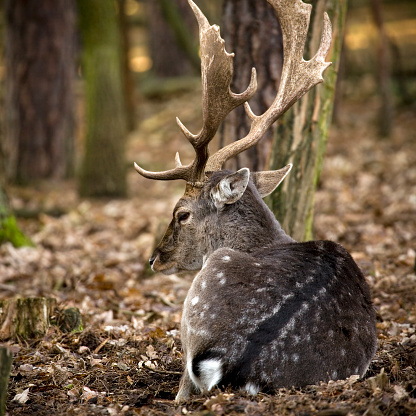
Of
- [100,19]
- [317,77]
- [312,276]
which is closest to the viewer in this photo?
[312,276]

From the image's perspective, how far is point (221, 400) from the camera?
407 centimetres

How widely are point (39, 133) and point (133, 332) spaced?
9.39 m

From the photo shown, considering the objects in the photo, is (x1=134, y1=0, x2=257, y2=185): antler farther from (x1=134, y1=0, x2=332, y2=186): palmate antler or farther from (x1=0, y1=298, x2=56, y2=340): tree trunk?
(x1=0, y1=298, x2=56, y2=340): tree trunk

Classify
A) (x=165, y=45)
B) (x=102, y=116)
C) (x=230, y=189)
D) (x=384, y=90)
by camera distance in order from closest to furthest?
(x=230, y=189), (x=102, y=116), (x=384, y=90), (x=165, y=45)

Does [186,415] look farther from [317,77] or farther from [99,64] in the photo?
[99,64]

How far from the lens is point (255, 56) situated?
682 centimetres

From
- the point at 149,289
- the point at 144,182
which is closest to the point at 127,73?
the point at 144,182

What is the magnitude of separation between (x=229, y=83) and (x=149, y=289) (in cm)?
315

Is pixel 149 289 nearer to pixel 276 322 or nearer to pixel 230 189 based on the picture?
pixel 230 189

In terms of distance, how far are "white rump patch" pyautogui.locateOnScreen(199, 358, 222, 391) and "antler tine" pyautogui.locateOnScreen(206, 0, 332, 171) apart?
204 cm

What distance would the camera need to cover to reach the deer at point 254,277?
167 inches

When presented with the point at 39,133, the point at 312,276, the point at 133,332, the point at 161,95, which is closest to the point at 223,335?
the point at 312,276

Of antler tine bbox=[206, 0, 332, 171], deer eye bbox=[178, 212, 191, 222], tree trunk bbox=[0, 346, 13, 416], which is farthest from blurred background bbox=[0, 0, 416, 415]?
deer eye bbox=[178, 212, 191, 222]

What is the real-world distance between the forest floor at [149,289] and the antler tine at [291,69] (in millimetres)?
1789
